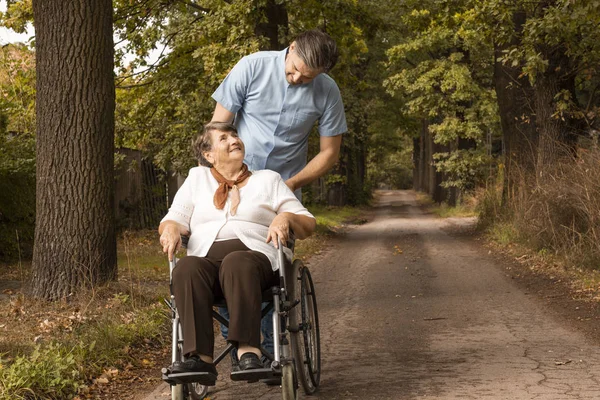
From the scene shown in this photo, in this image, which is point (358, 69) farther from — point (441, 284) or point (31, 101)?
point (441, 284)

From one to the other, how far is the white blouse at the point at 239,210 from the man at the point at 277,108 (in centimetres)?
40

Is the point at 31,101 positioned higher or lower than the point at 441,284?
higher

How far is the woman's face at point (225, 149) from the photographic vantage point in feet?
16.6

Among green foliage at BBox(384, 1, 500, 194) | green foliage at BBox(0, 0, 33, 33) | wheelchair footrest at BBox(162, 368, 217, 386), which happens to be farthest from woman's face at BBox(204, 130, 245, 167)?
green foliage at BBox(384, 1, 500, 194)

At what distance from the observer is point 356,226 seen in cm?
2802

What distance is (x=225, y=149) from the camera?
5051 mm

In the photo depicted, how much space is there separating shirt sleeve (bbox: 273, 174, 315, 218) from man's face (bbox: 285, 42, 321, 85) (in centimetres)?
69

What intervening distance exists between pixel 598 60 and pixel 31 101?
9371mm

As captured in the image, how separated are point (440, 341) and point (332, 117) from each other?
2.33 m

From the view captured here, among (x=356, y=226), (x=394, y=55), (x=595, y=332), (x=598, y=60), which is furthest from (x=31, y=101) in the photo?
(x=394, y=55)

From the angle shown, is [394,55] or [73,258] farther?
[394,55]

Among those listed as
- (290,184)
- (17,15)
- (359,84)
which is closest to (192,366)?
(290,184)

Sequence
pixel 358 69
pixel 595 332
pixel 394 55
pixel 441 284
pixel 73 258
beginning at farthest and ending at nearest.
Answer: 1. pixel 358 69
2. pixel 394 55
3. pixel 441 284
4. pixel 73 258
5. pixel 595 332

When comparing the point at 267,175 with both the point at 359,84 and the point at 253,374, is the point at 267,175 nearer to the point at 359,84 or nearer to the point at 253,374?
the point at 253,374
